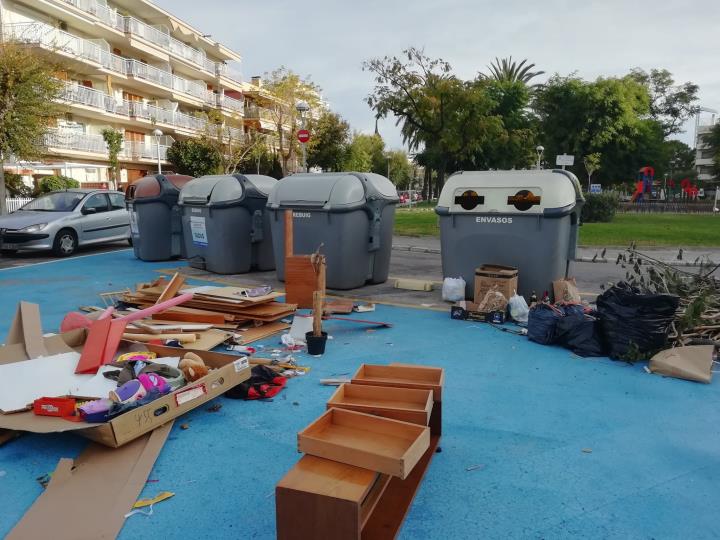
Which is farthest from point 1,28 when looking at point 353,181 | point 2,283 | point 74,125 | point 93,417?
point 93,417

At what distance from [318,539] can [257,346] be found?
344 cm

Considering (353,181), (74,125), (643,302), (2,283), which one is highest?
(74,125)

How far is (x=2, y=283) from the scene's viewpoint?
899 centimetres

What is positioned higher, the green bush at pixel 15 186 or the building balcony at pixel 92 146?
the building balcony at pixel 92 146

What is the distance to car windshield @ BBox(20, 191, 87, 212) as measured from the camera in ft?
43.0

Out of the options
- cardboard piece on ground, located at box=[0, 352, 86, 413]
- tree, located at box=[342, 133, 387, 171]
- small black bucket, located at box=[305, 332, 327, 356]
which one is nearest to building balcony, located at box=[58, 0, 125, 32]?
tree, located at box=[342, 133, 387, 171]

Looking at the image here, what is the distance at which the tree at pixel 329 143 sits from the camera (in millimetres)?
40375

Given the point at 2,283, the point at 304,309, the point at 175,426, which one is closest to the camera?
the point at 175,426

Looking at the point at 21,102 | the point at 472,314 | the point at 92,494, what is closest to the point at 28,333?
the point at 92,494

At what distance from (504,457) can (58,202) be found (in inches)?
531

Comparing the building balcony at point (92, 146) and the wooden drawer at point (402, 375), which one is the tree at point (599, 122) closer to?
the building balcony at point (92, 146)

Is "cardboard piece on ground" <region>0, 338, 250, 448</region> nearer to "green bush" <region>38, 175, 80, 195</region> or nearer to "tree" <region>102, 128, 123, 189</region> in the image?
"green bush" <region>38, 175, 80, 195</region>

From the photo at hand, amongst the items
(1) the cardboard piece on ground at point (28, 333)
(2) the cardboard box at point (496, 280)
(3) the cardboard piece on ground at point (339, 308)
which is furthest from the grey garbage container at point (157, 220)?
(2) the cardboard box at point (496, 280)

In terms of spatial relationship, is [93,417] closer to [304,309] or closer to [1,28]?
[304,309]
